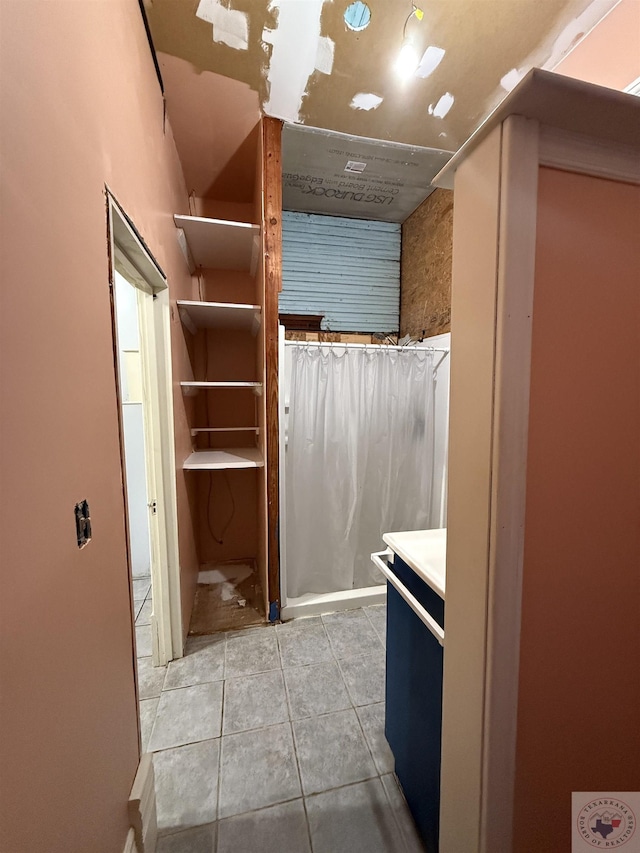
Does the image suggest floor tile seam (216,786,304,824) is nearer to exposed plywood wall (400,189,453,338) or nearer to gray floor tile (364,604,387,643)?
gray floor tile (364,604,387,643)

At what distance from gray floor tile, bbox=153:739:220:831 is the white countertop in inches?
44.8

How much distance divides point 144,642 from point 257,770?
1036mm

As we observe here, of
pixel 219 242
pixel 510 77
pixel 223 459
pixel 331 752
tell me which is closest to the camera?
pixel 331 752

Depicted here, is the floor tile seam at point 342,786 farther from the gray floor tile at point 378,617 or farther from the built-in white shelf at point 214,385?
the built-in white shelf at point 214,385

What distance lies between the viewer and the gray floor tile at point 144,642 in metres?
1.82

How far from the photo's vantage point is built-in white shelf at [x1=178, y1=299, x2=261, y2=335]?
1905 millimetres

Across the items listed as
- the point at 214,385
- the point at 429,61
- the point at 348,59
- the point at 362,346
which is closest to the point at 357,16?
the point at 348,59

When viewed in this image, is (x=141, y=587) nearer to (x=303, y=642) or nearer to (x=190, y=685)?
(x=190, y=685)

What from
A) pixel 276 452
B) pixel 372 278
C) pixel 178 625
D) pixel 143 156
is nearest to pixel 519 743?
pixel 276 452

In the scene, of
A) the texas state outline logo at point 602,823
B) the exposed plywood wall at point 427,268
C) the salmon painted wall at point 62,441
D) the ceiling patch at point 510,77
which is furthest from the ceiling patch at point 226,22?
the texas state outline logo at point 602,823

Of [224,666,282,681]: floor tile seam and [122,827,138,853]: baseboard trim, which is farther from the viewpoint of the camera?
[224,666,282,681]: floor tile seam

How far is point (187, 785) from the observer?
3.93 feet

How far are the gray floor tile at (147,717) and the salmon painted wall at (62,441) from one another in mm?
497

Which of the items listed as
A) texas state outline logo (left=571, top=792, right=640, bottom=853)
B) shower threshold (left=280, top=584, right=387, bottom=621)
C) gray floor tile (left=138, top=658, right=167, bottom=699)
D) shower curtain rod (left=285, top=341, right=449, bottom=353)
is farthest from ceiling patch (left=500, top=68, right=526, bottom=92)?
gray floor tile (left=138, top=658, right=167, bottom=699)
